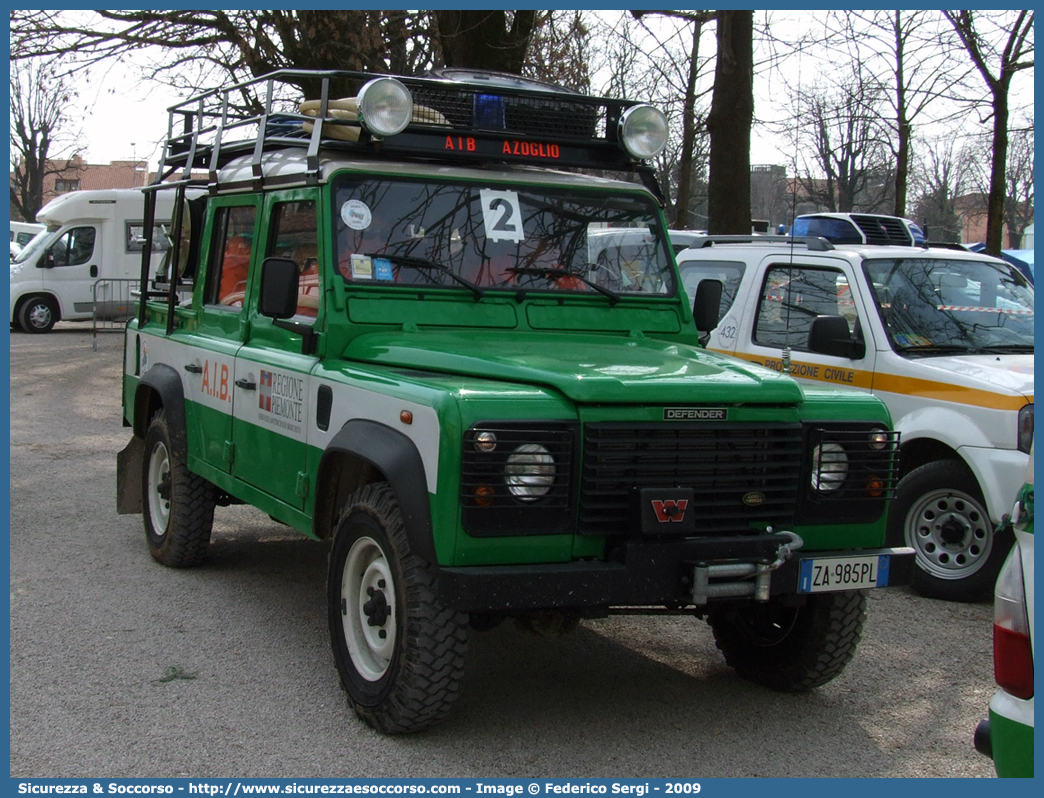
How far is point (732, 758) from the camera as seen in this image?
451cm

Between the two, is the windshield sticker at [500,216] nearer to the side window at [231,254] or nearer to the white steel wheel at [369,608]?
the side window at [231,254]

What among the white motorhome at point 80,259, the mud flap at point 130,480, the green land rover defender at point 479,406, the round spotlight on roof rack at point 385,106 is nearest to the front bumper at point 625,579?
the green land rover defender at point 479,406

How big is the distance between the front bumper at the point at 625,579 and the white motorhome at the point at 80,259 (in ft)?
69.9

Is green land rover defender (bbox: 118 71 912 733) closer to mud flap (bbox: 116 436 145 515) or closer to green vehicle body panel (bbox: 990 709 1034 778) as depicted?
mud flap (bbox: 116 436 145 515)

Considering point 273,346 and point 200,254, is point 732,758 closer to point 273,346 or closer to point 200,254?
point 273,346

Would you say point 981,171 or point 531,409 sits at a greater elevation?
point 981,171

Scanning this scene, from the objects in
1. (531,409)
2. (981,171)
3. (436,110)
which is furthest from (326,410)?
(981,171)

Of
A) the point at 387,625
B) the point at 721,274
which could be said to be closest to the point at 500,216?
the point at 387,625

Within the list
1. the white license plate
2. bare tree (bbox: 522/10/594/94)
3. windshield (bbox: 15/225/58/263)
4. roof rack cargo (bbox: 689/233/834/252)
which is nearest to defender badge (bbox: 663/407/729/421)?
the white license plate

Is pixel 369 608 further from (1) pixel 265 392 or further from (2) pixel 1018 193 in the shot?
(2) pixel 1018 193

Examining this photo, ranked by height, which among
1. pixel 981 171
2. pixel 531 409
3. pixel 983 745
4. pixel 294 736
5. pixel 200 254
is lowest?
pixel 294 736

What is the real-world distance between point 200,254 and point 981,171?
41959mm

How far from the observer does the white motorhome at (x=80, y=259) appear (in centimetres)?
2412

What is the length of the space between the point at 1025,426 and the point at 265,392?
4128mm
